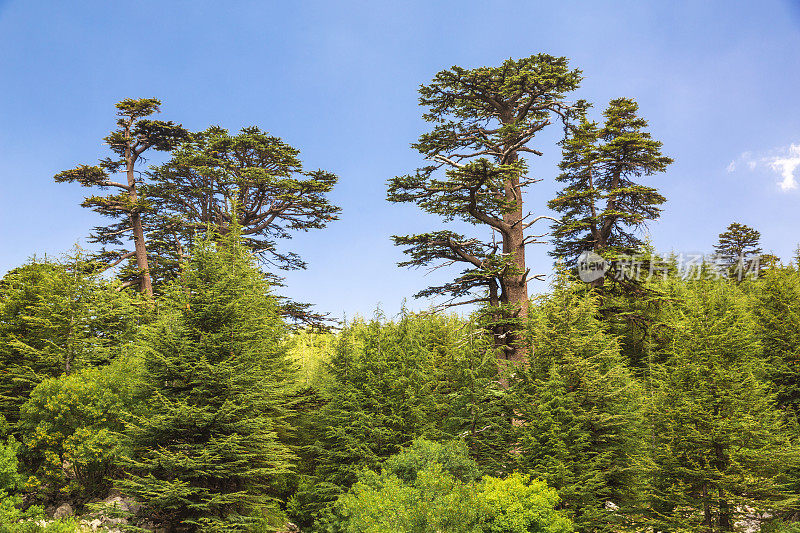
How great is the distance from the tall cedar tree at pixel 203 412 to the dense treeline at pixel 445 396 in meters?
0.10

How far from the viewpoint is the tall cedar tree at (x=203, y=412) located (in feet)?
46.2

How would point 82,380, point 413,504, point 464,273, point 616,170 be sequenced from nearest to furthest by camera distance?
point 413,504, point 82,380, point 464,273, point 616,170

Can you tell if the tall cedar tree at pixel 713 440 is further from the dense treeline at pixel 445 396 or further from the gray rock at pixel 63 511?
the gray rock at pixel 63 511

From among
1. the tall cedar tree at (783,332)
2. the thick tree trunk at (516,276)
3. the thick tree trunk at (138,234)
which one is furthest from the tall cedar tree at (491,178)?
the thick tree trunk at (138,234)

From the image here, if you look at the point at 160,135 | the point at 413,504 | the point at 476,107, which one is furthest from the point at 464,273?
the point at 160,135

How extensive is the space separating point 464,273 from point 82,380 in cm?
1604

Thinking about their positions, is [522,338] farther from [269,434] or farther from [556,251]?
[556,251]

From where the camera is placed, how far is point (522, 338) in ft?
60.8

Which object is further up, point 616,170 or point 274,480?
point 616,170

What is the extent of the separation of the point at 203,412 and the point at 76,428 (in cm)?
747

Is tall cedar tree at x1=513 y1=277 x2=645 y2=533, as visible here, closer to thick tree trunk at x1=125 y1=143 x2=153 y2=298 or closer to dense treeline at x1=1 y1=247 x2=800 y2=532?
dense treeline at x1=1 y1=247 x2=800 y2=532

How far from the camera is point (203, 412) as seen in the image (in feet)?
46.9

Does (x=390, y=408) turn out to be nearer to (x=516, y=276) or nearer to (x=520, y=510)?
(x=520, y=510)

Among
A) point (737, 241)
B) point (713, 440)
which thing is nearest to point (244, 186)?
point (713, 440)
